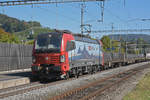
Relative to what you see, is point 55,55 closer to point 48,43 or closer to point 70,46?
point 48,43

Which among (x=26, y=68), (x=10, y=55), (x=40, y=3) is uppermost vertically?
(x=40, y=3)

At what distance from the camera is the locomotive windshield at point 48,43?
15.7m

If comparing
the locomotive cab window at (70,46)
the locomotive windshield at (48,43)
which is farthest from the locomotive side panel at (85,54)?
the locomotive windshield at (48,43)

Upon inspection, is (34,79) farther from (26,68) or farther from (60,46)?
(26,68)

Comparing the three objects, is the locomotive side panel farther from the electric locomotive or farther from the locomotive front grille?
the locomotive front grille

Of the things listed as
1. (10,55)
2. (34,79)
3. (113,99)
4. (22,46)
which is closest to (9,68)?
(10,55)

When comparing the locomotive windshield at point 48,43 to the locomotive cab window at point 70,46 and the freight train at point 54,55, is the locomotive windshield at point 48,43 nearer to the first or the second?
the freight train at point 54,55

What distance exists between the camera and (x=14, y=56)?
929 inches

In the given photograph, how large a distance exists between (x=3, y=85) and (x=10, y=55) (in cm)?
983

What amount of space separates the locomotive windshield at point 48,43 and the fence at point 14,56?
6.92 m

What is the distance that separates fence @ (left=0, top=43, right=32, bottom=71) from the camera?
866 inches

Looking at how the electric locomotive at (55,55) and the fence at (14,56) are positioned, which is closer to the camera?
the electric locomotive at (55,55)

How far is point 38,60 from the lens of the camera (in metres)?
16.0

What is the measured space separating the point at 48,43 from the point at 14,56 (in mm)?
8848
